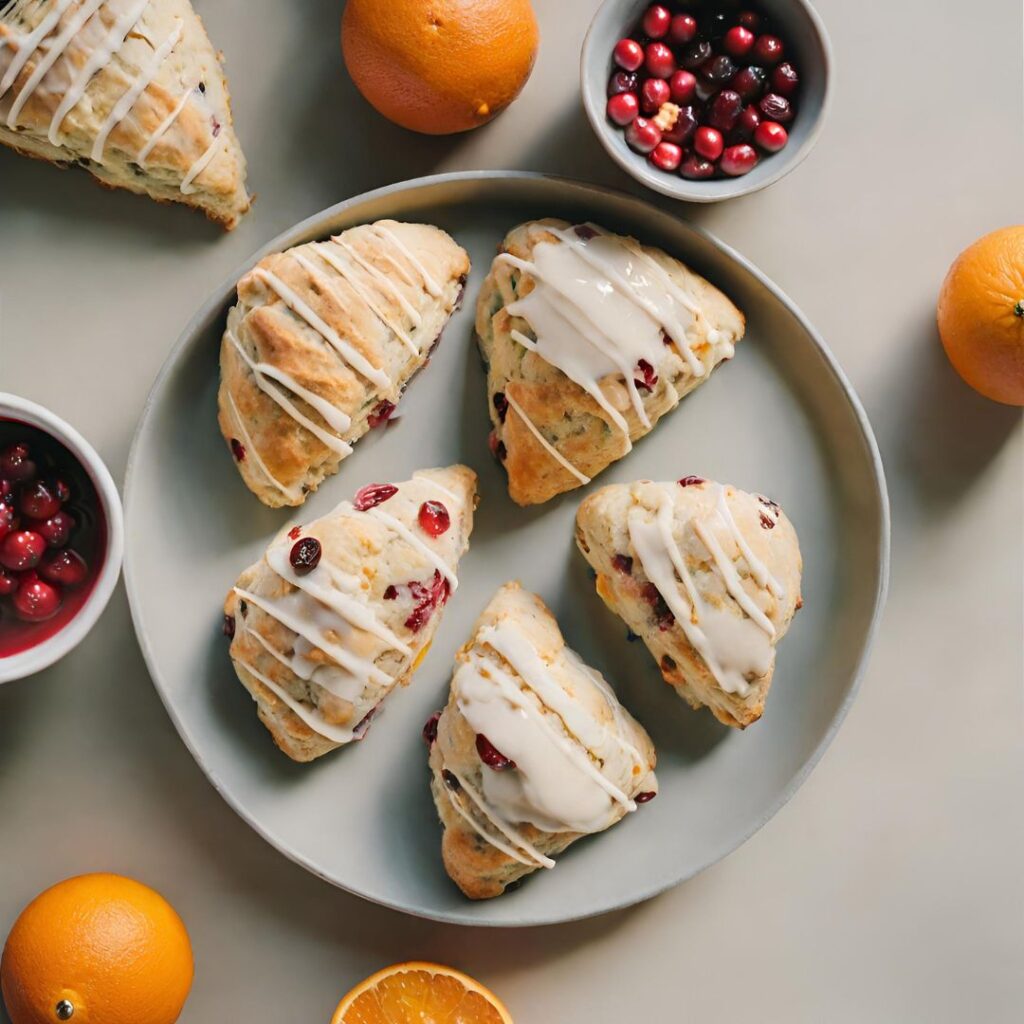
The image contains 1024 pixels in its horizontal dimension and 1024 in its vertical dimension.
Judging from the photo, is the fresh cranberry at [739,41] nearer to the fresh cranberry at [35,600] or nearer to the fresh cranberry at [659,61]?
the fresh cranberry at [659,61]

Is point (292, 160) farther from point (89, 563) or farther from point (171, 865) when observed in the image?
point (171, 865)

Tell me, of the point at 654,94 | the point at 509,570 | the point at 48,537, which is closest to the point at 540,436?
the point at 509,570

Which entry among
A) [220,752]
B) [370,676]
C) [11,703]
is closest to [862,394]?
[370,676]

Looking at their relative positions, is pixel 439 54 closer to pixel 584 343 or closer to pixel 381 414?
pixel 584 343

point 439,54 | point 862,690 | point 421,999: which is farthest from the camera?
point 862,690

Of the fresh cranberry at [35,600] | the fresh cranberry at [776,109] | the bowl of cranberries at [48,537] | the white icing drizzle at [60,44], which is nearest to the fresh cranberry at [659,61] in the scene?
the fresh cranberry at [776,109]

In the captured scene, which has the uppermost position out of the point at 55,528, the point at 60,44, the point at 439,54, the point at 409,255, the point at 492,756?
the point at 439,54
